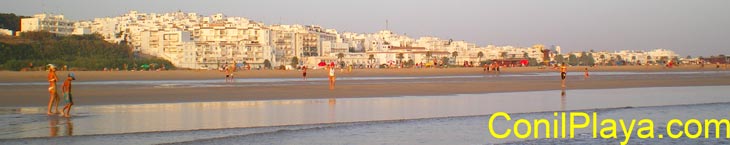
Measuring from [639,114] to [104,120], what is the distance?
9.86 m

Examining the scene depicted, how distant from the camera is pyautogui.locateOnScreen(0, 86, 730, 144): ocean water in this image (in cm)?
985

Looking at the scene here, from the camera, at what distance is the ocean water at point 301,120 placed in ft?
32.3

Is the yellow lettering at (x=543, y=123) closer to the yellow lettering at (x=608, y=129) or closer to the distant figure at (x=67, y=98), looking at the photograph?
the yellow lettering at (x=608, y=129)

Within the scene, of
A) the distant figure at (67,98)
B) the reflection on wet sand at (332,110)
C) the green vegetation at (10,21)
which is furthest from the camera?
the green vegetation at (10,21)

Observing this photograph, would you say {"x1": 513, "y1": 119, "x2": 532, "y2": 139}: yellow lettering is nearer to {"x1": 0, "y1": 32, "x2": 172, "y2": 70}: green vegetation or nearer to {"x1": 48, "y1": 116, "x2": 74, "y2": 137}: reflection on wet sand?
{"x1": 48, "y1": 116, "x2": 74, "y2": 137}: reflection on wet sand

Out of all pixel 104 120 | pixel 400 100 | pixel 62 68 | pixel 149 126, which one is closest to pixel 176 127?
pixel 149 126

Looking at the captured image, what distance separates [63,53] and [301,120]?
194 feet

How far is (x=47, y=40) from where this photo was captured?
223 ft

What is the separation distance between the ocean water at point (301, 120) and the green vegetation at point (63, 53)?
44.5 m

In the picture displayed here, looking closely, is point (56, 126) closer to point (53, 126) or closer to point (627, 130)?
point (53, 126)

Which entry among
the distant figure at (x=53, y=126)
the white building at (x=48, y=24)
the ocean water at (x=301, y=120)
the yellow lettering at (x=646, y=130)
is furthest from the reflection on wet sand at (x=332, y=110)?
the white building at (x=48, y=24)

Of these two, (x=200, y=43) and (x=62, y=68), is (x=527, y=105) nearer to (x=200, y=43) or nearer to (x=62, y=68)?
(x=62, y=68)

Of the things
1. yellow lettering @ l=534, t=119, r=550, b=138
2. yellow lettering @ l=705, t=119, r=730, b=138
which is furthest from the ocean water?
yellow lettering @ l=705, t=119, r=730, b=138

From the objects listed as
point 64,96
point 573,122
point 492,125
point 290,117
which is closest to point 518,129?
point 492,125
